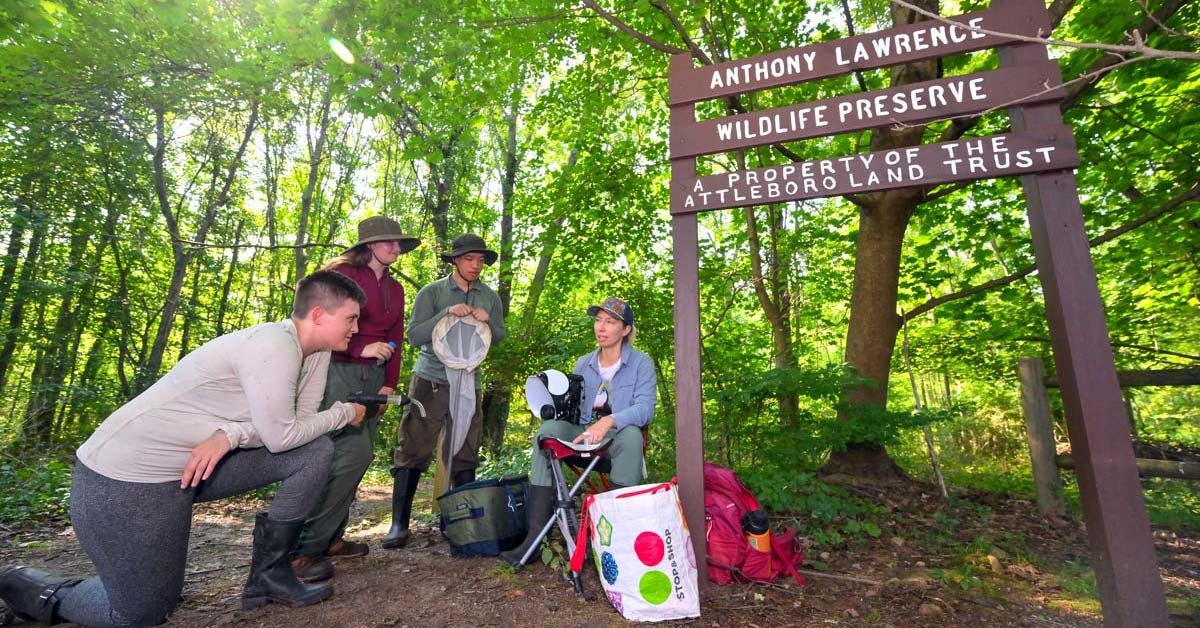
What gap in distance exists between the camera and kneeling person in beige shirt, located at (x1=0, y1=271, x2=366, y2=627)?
2.29m

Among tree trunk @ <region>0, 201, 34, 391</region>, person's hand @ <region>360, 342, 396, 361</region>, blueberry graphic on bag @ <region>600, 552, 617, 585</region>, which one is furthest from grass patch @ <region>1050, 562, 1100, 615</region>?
tree trunk @ <region>0, 201, 34, 391</region>

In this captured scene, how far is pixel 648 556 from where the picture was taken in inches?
100

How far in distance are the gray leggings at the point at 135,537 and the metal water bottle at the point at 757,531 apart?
2569 mm

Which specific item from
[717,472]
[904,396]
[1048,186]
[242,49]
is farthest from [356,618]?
[904,396]

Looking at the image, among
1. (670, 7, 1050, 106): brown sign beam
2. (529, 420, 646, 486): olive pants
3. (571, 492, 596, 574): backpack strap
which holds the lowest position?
(571, 492, 596, 574): backpack strap

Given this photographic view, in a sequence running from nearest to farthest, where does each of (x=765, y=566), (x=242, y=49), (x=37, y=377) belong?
(x=765, y=566)
(x=242, y=49)
(x=37, y=377)

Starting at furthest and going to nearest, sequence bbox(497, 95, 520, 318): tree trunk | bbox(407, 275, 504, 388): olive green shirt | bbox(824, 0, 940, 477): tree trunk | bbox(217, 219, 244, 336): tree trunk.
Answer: bbox(217, 219, 244, 336): tree trunk < bbox(497, 95, 520, 318): tree trunk < bbox(824, 0, 940, 477): tree trunk < bbox(407, 275, 504, 388): olive green shirt

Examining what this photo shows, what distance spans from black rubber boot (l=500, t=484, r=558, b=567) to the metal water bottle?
1130mm

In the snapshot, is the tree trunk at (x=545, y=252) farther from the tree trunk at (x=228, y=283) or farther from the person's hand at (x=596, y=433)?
the tree trunk at (x=228, y=283)

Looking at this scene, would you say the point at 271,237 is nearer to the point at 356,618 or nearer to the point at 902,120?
the point at 356,618

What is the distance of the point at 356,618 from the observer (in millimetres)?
2609

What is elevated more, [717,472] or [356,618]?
[717,472]

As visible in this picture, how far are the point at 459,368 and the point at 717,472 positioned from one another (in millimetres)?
1908

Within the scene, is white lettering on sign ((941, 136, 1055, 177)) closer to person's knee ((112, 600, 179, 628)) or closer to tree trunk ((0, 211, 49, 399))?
person's knee ((112, 600, 179, 628))
